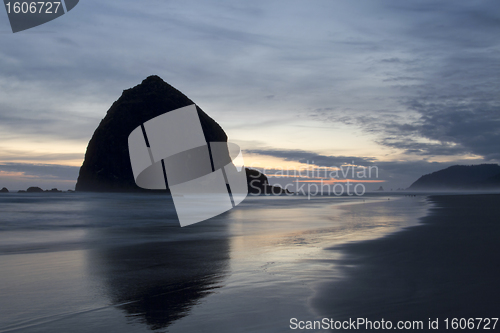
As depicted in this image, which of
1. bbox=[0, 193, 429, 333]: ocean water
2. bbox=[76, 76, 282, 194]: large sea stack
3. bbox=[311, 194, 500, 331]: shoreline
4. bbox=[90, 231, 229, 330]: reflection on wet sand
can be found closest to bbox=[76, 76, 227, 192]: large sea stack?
bbox=[76, 76, 282, 194]: large sea stack

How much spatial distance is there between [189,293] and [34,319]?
200 centimetres

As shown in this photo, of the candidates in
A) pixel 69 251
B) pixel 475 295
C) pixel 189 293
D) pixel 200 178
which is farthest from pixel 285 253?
pixel 200 178

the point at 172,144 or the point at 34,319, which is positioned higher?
the point at 172,144

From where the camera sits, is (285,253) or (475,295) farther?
(285,253)

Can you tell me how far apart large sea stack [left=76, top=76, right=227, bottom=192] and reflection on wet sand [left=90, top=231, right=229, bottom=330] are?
92.0 meters

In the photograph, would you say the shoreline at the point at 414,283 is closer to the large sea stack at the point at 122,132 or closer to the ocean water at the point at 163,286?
the ocean water at the point at 163,286

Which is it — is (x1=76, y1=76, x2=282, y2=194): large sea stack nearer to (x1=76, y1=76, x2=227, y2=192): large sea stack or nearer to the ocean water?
(x1=76, y1=76, x2=227, y2=192): large sea stack

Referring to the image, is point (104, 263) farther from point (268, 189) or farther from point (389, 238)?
point (268, 189)

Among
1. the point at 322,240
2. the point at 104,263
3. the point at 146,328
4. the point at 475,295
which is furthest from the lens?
the point at 322,240

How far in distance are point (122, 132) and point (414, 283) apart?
106m

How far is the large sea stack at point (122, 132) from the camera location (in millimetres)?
99000

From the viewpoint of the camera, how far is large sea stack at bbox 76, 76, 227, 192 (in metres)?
99.0

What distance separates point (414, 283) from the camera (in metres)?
5.91

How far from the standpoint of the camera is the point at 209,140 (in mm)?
115875
